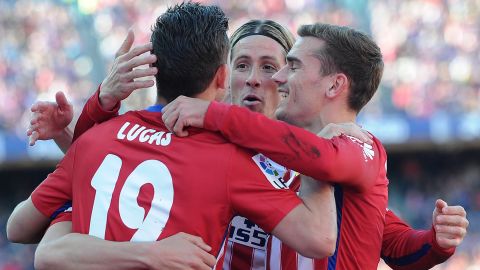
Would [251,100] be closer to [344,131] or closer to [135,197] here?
[344,131]

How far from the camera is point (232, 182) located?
3.62 meters

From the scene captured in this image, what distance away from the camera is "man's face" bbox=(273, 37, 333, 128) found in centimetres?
444

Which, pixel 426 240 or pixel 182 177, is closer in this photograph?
pixel 182 177

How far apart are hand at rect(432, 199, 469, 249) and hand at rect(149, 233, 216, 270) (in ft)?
3.88

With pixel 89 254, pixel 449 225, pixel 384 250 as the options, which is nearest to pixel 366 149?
pixel 449 225

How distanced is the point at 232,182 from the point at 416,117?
1347 cm

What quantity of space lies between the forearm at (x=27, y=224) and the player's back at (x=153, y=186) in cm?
31

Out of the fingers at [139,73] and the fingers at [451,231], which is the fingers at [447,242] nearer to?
the fingers at [451,231]

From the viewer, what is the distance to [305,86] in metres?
4.45

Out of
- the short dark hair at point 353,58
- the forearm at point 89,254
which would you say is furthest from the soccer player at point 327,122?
the forearm at point 89,254

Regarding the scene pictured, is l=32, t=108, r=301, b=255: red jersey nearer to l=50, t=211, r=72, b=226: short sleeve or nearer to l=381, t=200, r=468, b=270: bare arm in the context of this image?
l=50, t=211, r=72, b=226: short sleeve

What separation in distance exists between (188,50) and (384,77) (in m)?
13.5

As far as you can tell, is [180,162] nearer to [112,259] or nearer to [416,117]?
[112,259]

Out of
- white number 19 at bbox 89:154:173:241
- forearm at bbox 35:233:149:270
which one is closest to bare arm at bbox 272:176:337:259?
white number 19 at bbox 89:154:173:241
